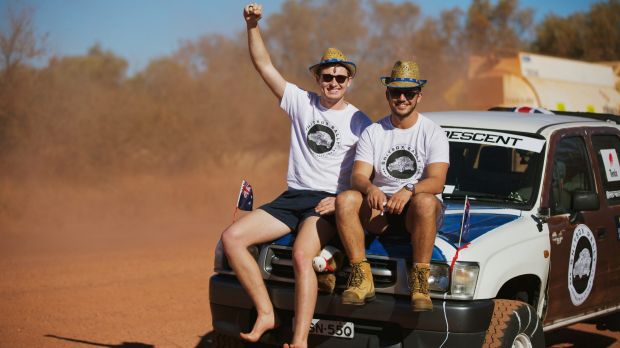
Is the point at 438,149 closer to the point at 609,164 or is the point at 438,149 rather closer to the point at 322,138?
the point at 322,138

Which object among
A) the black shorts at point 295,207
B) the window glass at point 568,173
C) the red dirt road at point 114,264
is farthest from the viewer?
the red dirt road at point 114,264

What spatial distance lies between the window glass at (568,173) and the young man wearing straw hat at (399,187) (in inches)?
48.5

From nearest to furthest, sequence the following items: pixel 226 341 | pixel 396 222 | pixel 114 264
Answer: pixel 396 222
pixel 226 341
pixel 114 264

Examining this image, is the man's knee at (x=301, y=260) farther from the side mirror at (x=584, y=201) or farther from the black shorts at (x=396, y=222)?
the side mirror at (x=584, y=201)

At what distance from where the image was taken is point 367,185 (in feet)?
17.5

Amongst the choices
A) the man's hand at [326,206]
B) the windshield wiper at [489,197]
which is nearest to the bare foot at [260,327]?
the man's hand at [326,206]

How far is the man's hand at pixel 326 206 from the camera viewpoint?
17.9 ft

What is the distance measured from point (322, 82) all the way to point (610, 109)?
42.9ft

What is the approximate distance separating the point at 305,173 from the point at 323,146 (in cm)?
22

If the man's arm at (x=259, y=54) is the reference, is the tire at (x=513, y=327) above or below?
below

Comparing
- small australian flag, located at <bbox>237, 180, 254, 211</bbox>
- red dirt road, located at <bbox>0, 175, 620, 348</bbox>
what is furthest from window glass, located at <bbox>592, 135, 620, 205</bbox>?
small australian flag, located at <bbox>237, 180, 254, 211</bbox>

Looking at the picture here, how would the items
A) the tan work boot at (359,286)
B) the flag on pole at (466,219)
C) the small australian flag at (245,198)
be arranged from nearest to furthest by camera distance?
the tan work boot at (359,286) → the flag on pole at (466,219) → the small australian flag at (245,198)

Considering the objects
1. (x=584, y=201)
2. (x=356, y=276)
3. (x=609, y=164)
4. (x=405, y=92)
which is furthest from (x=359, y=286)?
(x=609, y=164)

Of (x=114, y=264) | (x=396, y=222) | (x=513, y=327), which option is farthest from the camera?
(x=114, y=264)
